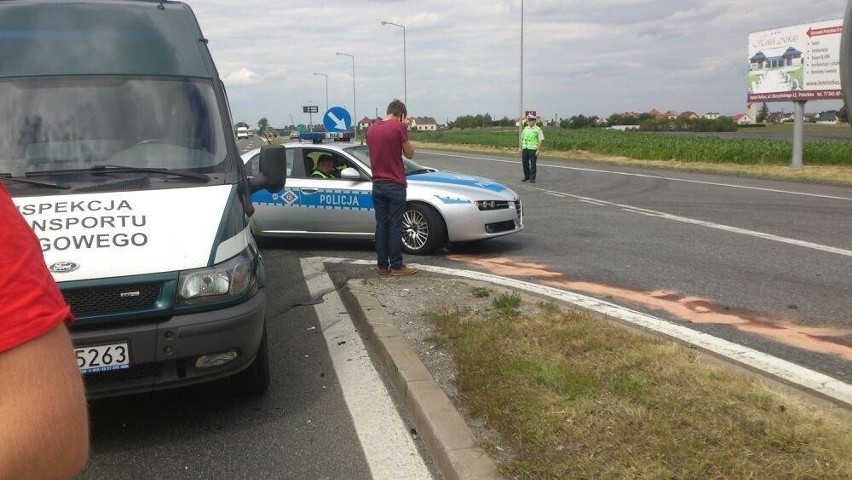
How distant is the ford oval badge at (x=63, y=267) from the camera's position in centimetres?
392

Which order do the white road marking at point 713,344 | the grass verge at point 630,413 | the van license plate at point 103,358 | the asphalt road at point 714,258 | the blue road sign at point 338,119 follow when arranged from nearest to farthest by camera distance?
1. the grass verge at point 630,413
2. the van license plate at point 103,358
3. the white road marking at point 713,344
4. the asphalt road at point 714,258
5. the blue road sign at point 338,119

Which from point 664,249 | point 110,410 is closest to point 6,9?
point 110,410

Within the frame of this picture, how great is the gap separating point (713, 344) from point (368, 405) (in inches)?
101

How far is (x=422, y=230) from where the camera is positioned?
33.5ft

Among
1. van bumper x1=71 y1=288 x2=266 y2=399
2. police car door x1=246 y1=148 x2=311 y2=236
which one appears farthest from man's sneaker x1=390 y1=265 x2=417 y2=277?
van bumper x1=71 y1=288 x2=266 y2=399

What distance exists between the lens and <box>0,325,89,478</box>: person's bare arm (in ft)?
3.95

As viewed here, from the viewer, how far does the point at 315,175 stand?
10.6 m

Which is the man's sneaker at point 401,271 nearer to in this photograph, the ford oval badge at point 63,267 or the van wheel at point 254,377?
the van wheel at point 254,377

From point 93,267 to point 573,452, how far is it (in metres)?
2.52

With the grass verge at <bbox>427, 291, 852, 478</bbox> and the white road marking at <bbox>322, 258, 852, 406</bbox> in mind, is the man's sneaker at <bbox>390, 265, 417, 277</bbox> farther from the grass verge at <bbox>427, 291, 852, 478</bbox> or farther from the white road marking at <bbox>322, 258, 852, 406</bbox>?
the grass verge at <bbox>427, 291, 852, 478</bbox>

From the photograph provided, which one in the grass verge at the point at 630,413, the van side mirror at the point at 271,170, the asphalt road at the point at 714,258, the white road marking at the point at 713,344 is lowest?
the asphalt road at the point at 714,258

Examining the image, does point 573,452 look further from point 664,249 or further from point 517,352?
point 664,249

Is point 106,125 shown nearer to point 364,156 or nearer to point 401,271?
point 401,271

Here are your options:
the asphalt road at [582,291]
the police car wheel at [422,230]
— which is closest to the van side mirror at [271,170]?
the asphalt road at [582,291]
